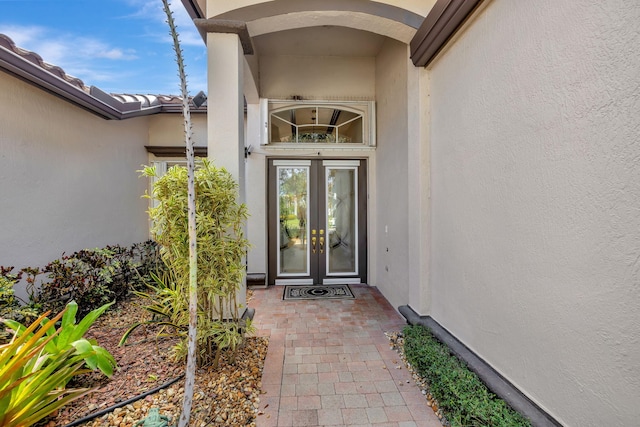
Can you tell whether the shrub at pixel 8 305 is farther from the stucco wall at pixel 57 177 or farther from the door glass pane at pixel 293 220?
the door glass pane at pixel 293 220

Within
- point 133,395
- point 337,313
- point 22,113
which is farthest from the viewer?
point 337,313

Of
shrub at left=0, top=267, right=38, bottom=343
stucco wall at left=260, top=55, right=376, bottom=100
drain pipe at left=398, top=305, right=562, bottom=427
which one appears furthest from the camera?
stucco wall at left=260, top=55, right=376, bottom=100

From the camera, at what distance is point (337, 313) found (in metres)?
4.98

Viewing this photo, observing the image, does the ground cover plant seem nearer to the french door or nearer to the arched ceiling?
the arched ceiling

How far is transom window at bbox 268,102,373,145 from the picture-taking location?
652cm

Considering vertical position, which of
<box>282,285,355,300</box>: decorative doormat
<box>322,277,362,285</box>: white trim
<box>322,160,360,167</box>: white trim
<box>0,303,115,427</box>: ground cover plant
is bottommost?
<box>282,285,355,300</box>: decorative doormat

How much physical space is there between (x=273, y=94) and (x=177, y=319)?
5102 millimetres

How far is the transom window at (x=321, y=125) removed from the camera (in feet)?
21.4

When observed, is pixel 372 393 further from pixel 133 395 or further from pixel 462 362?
pixel 133 395

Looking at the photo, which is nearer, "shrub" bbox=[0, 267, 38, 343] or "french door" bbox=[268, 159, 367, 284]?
"shrub" bbox=[0, 267, 38, 343]

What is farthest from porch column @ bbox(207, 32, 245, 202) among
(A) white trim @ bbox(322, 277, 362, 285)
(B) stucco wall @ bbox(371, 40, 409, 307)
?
(A) white trim @ bbox(322, 277, 362, 285)

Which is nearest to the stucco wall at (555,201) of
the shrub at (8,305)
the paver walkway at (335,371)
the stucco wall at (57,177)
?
the paver walkway at (335,371)

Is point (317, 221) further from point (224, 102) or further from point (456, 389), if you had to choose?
point (456, 389)

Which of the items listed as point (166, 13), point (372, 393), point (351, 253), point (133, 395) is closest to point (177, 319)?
point (133, 395)
